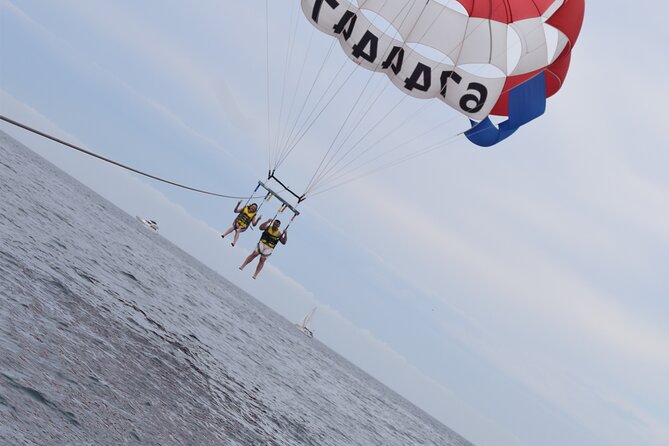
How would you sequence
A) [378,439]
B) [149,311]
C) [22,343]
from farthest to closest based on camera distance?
[378,439], [149,311], [22,343]

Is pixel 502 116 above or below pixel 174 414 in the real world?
above

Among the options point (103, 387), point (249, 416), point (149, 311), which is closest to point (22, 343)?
point (103, 387)

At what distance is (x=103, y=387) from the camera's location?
14828 mm

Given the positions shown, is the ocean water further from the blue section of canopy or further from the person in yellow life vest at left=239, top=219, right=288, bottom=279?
the blue section of canopy

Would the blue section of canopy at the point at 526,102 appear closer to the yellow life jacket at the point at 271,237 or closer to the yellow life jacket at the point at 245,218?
the yellow life jacket at the point at 271,237

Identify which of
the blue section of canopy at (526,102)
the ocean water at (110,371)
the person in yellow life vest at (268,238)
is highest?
the blue section of canopy at (526,102)

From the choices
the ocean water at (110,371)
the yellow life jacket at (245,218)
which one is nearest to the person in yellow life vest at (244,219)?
the yellow life jacket at (245,218)

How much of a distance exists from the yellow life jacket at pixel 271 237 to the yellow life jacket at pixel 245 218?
0.52 m

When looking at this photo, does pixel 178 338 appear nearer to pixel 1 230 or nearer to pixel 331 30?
pixel 1 230

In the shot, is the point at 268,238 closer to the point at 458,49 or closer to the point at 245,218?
the point at 245,218

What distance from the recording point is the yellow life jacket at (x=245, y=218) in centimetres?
1895

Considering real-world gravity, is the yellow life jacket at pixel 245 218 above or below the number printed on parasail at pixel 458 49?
below

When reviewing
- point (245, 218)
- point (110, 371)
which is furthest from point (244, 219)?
point (110, 371)

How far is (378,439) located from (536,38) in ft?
81.6
